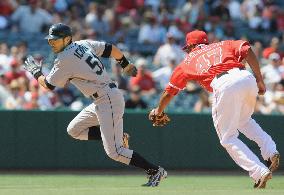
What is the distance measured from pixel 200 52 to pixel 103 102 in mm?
1347

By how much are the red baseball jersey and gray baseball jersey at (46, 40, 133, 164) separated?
94 centimetres

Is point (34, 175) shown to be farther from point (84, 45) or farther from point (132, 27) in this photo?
point (132, 27)

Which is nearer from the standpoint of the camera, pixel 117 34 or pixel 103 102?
pixel 103 102

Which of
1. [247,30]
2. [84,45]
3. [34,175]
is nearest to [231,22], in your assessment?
[247,30]

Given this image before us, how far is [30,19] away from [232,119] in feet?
31.2

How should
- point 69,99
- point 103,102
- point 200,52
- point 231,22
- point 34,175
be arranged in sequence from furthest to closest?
1. point 231,22
2. point 69,99
3. point 34,175
4. point 103,102
5. point 200,52

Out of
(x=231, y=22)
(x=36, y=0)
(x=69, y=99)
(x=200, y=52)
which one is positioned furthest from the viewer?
(x=231, y=22)

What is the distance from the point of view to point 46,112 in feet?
46.2

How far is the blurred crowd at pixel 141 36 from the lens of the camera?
1561 cm

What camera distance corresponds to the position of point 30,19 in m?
17.7

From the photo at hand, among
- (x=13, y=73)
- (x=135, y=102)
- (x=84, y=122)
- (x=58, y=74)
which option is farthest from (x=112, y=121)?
(x=13, y=73)

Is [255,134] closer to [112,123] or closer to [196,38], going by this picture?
[196,38]

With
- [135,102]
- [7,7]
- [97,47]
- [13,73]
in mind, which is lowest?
[135,102]

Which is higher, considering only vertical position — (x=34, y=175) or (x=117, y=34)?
(x=117, y=34)
